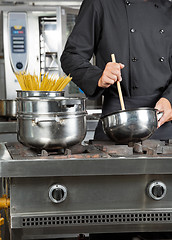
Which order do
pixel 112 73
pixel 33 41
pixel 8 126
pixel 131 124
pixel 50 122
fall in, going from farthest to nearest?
pixel 33 41, pixel 8 126, pixel 112 73, pixel 131 124, pixel 50 122

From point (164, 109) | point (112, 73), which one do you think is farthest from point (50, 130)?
point (164, 109)

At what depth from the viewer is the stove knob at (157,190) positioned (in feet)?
3.71

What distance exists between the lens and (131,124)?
1323 mm

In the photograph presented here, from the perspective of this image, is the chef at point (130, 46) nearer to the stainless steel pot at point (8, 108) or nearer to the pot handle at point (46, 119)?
the pot handle at point (46, 119)

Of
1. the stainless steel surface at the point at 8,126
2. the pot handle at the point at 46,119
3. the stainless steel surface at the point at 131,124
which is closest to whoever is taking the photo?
the pot handle at the point at 46,119

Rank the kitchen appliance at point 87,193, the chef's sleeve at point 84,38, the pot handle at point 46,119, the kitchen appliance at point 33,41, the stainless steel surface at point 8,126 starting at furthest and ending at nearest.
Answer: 1. the kitchen appliance at point 33,41
2. the stainless steel surface at point 8,126
3. the chef's sleeve at point 84,38
4. the pot handle at point 46,119
5. the kitchen appliance at point 87,193

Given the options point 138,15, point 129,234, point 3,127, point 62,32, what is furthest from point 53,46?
point 129,234

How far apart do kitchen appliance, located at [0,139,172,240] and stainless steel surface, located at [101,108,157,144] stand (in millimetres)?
180

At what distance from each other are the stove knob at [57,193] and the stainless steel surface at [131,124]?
333 millimetres

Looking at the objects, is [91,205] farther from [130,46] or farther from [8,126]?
[8,126]

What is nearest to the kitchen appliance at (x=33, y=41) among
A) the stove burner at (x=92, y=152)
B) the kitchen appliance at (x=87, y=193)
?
the stove burner at (x=92, y=152)

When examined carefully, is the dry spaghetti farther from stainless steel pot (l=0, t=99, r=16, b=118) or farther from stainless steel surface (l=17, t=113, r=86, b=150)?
stainless steel pot (l=0, t=99, r=16, b=118)

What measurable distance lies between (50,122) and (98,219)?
0.32 metres

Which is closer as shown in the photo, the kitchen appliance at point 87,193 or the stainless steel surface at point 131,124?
the kitchen appliance at point 87,193
